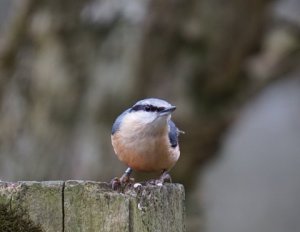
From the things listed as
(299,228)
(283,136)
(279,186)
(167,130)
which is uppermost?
(283,136)

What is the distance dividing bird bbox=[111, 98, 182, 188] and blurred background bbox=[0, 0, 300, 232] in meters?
3.33

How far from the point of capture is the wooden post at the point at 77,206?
204 centimetres

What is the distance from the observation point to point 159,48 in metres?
6.67

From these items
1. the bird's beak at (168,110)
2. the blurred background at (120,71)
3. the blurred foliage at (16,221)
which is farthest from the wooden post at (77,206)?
the blurred background at (120,71)

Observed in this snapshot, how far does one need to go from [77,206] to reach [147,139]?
124cm

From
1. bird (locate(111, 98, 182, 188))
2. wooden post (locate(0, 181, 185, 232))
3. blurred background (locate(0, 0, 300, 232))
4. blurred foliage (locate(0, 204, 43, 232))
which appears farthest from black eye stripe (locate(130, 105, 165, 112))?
blurred background (locate(0, 0, 300, 232))

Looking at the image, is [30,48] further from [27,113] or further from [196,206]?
[196,206]

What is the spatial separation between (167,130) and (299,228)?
573cm

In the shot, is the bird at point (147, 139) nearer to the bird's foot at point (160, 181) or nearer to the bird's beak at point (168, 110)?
the bird's beak at point (168, 110)

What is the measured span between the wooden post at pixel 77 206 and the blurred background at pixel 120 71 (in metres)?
4.53

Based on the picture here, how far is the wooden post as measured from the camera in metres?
2.04

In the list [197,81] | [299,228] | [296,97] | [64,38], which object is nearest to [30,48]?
[64,38]

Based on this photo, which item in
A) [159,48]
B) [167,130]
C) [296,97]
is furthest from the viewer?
[296,97]

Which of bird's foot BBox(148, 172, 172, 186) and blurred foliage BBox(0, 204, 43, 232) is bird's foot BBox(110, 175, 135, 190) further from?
blurred foliage BBox(0, 204, 43, 232)
